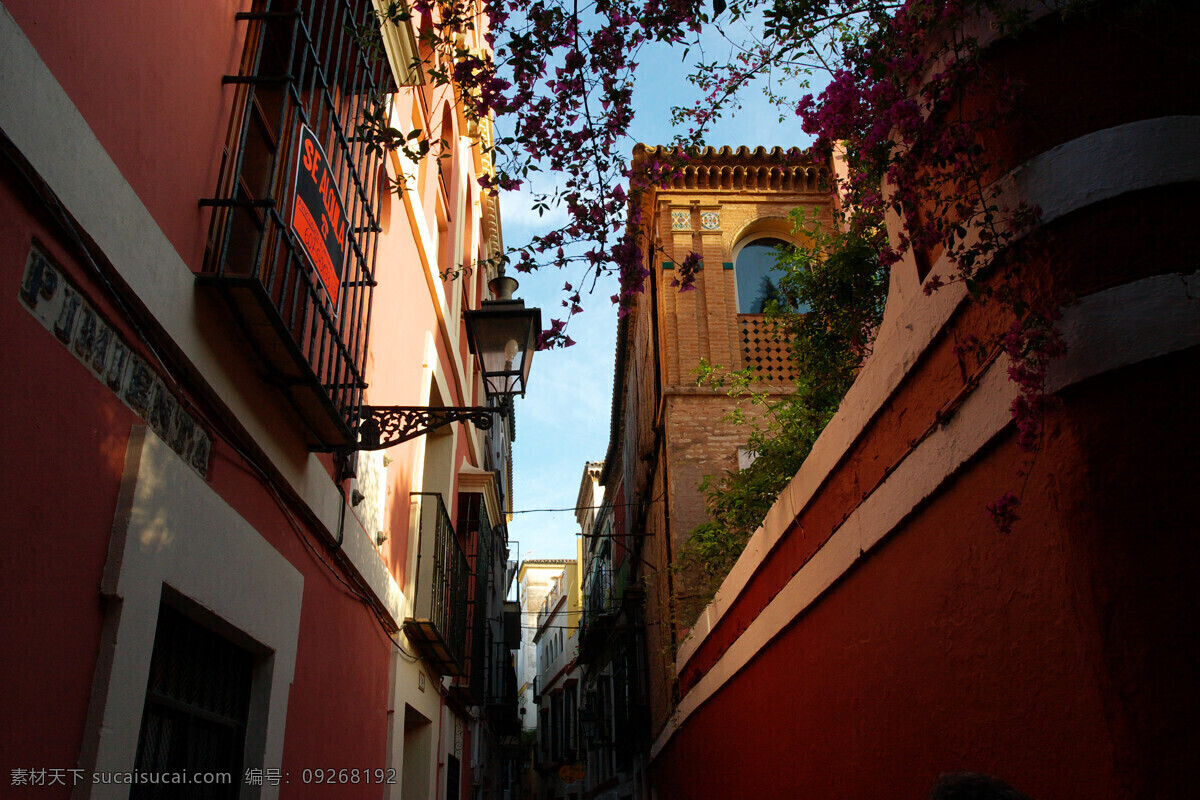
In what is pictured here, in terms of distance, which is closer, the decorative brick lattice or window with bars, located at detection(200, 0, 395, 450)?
window with bars, located at detection(200, 0, 395, 450)

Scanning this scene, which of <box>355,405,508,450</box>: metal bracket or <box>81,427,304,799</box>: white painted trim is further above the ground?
<box>355,405,508,450</box>: metal bracket

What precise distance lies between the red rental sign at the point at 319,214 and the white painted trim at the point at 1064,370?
8.69ft

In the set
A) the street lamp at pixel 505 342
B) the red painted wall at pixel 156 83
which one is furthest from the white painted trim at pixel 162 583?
the street lamp at pixel 505 342

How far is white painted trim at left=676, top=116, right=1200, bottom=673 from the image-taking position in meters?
2.68

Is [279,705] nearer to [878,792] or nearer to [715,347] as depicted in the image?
[878,792]

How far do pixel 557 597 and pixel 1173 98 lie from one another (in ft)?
151

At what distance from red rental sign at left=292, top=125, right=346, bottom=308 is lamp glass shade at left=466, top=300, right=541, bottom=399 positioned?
1.28 metres

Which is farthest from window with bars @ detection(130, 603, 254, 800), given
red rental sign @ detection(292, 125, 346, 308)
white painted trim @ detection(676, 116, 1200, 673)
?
white painted trim @ detection(676, 116, 1200, 673)

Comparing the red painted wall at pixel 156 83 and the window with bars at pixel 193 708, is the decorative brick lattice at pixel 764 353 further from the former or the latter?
the red painted wall at pixel 156 83

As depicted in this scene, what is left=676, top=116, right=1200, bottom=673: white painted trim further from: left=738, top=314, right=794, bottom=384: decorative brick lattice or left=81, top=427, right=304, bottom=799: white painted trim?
left=738, top=314, right=794, bottom=384: decorative brick lattice

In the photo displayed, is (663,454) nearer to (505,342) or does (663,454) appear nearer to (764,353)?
(764,353)

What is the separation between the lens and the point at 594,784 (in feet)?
92.9

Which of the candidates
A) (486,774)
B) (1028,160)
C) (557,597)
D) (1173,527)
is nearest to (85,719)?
(1173,527)

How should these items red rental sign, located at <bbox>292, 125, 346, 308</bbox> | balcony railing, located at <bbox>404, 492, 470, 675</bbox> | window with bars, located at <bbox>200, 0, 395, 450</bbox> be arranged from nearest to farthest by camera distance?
window with bars, located at <bbox>200, 0, 395, 450</bbox> < red rental sign, located at <bbox>292, 125, 346, 308</bbox> < balcony railing, located at <bbox>404, 492, 470, 675</bbox>
